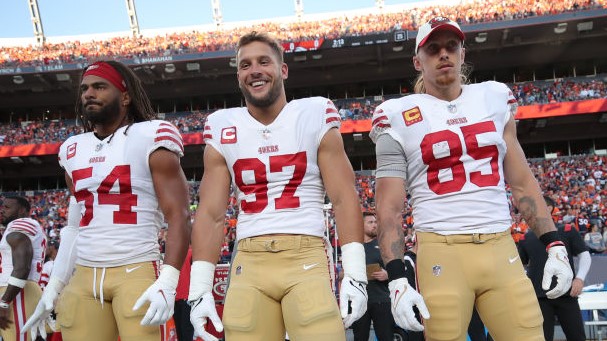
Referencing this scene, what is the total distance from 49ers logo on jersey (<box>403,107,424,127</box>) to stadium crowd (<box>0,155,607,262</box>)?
11.1 meters

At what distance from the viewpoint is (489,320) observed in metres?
2.63

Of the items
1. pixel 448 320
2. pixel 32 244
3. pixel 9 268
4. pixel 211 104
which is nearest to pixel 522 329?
pixel 448 320

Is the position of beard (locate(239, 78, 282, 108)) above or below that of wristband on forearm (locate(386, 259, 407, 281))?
above

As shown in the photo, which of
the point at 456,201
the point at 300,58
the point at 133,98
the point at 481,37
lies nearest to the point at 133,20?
the point at 300,58

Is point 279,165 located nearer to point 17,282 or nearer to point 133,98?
point 133,98

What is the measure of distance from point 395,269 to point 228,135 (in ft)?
3.26

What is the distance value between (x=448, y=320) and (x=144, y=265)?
1.47m

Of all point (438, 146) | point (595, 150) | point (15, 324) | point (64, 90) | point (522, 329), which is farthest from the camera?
point (64, 90)

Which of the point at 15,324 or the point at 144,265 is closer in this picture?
the point at 144,265

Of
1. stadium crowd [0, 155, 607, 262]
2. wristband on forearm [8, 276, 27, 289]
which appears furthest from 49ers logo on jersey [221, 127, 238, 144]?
stadium crowd [0, 155, 607, 262]

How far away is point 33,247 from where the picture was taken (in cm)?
484

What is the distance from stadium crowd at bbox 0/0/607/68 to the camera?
83.6 feet

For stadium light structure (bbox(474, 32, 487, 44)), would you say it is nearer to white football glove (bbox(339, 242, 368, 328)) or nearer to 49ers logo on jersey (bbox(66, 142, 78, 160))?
49ers logo on jersey (bbox(66, 142, 78, 160))

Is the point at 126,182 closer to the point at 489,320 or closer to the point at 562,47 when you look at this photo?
the point at 489,320
